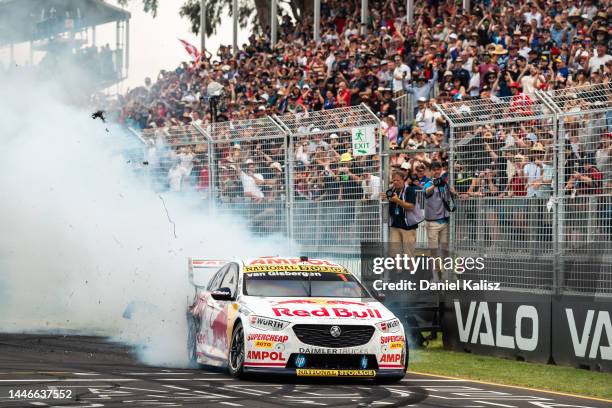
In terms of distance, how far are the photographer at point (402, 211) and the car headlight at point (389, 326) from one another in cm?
443

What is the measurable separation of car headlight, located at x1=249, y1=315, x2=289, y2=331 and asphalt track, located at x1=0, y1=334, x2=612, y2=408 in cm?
52

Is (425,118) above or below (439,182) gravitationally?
above

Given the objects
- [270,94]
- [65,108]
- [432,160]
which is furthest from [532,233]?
[270,94]

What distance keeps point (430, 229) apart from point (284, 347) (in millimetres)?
5051

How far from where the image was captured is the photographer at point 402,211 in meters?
16.3

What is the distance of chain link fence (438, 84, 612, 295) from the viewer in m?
13.5

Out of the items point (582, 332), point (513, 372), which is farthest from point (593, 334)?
point (513, 372)

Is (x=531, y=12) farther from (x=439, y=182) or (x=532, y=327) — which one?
(x=532, y=327)

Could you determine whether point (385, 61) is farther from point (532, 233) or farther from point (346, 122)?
point (532, 233)

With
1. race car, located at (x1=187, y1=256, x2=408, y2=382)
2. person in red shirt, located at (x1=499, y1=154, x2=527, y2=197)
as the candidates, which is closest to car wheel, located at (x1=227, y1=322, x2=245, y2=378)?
race car, located at (x1=187, y1=256, x2=408, y2=382)

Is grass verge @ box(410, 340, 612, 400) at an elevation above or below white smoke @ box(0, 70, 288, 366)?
below

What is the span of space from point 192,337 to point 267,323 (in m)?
2.24

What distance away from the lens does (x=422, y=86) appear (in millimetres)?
21516

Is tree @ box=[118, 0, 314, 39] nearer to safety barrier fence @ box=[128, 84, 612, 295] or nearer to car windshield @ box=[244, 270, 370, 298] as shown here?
safety barrier fence @ box=[128, 84, 612, 295]
